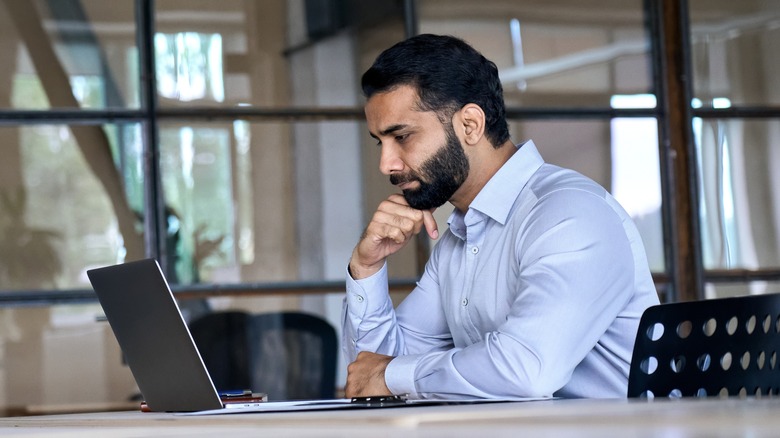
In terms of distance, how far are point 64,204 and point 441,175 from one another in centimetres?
240

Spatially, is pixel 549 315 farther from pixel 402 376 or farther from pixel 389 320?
pixel 389 320

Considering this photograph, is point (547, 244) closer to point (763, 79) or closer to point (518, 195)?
point (518, 195)

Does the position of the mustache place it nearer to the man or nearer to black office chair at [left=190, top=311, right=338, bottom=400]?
the man

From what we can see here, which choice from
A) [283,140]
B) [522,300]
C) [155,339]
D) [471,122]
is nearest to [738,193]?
[283,140]

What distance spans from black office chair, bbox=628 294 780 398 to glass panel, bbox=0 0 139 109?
3.21 m

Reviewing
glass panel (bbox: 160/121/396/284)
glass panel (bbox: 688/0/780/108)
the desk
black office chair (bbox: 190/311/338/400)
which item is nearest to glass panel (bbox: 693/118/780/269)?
glass panel (bbox: 688/0/780/108)

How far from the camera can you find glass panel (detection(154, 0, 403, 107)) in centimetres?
460

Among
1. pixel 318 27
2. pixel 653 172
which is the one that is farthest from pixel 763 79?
pixel 318 27

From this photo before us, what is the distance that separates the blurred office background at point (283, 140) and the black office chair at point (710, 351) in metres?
2.93

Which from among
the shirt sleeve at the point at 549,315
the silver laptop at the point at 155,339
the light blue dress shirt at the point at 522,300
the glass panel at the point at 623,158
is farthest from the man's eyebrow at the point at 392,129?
the glass panel at the point at 623,158

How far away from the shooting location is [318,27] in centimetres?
471

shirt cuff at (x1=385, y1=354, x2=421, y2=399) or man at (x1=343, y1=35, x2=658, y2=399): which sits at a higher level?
man at (x1=343, y1=35, x2=658, y2=399)

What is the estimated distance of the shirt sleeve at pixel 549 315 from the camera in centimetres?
195

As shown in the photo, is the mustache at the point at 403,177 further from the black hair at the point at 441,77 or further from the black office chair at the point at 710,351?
the black office chair at the point at 710,351
